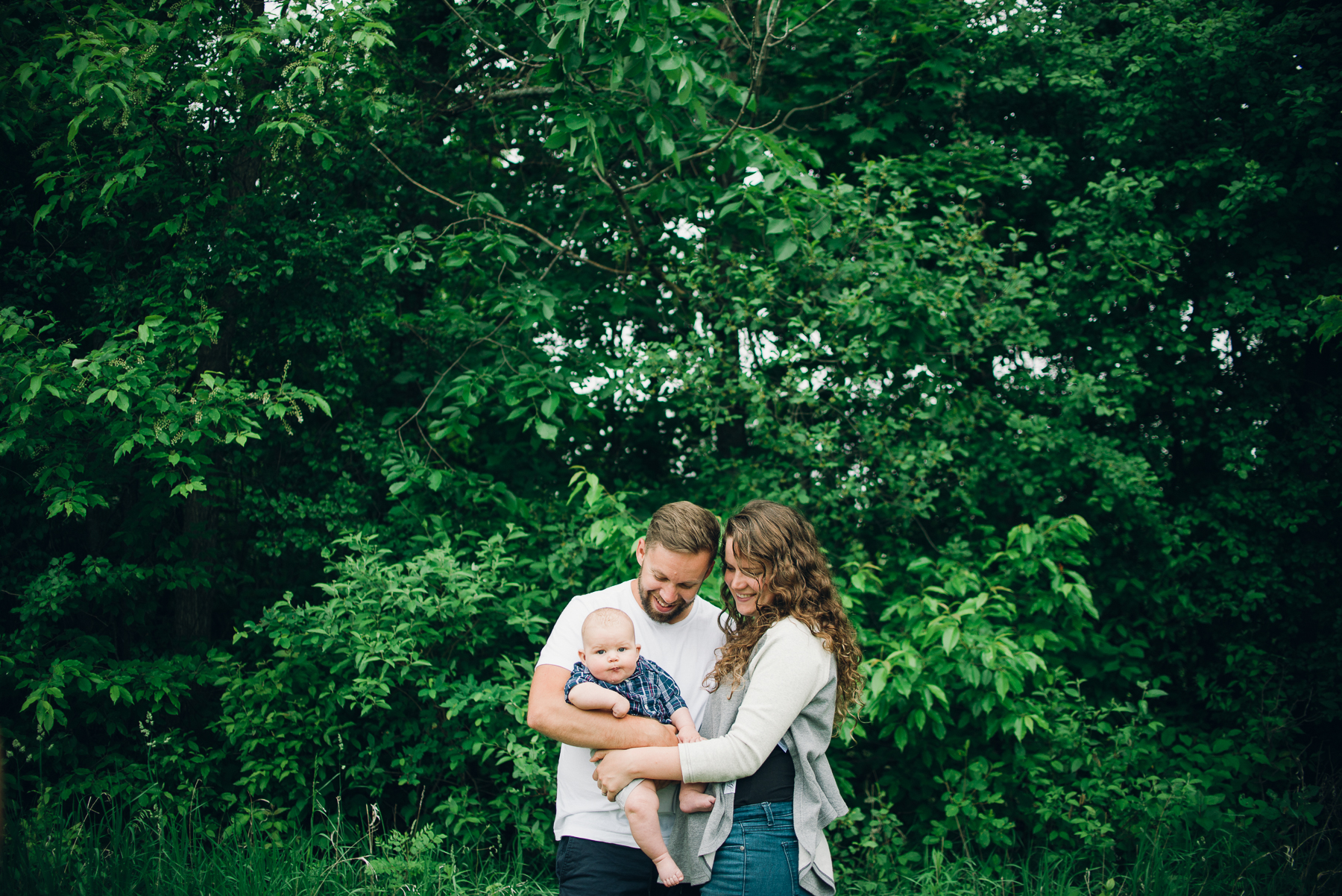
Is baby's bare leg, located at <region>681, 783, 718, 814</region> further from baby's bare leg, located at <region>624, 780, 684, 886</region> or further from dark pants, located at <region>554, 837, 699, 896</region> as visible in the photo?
dark pants, located at <region>554, 837, 699, 896</region>

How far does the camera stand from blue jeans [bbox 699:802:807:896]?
89.2 inches

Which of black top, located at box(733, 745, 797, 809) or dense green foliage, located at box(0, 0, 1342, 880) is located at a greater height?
dense green foliage, located at box(0, 0, 1342, 880)

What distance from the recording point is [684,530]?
2512 mm

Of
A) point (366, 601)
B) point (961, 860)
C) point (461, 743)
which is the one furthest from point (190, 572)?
point (961, 860)

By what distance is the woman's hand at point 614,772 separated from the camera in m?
2.32

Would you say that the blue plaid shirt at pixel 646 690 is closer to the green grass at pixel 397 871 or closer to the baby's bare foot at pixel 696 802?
the baby's bare foot at pixel 696 802

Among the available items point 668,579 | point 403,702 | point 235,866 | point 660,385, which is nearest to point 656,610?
point 668,579

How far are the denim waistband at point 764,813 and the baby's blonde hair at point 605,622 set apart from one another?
22.4 inches

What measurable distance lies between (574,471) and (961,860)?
120 inches

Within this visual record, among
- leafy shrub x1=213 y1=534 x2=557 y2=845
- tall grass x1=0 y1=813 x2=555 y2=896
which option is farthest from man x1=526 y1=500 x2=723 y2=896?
tall grass x1=0 y1=813 x2=555 y2=896

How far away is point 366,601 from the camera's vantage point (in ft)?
13.7

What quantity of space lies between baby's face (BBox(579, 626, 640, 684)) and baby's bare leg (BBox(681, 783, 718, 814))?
0.37m

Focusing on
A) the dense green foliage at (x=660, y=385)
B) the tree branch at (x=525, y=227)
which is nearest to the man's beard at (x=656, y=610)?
the dense green foliage at (x=660, y=385)

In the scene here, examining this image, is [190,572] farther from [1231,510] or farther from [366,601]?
[1231,510]
